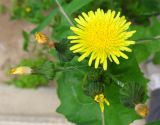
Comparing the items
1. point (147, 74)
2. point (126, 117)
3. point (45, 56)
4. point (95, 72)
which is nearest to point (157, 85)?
point (147, 74)

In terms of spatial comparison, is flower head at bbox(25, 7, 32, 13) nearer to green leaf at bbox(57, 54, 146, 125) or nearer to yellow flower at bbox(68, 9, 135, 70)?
green leaf at bbox(57, 54, 146, 125)

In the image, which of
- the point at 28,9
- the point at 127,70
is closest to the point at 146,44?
the point at 127,70

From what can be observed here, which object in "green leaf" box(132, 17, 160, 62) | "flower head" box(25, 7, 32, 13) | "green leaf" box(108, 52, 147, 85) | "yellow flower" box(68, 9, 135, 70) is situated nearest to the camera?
A: "yellow flower" box(68, 9, 135, 70)

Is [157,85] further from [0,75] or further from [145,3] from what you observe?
[0,75]

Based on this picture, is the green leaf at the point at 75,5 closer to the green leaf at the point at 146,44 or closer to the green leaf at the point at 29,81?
the green leaf at the point at 146,44

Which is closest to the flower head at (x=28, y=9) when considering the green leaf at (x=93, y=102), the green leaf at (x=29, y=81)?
the green leaf at (x=29, y=81)

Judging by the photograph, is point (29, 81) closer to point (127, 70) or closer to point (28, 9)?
point (28, 9)

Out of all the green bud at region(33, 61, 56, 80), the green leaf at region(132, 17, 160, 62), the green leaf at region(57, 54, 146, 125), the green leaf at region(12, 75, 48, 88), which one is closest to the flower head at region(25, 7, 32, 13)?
the green leaf at region(12, 75, 48, 88)
